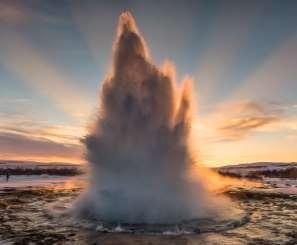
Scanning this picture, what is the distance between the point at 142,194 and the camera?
20.8 meters

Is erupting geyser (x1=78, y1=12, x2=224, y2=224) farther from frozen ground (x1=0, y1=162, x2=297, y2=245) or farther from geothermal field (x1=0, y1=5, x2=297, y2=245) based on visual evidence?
frozen ground (x1=0, y1=162, x2=297, y2=245)

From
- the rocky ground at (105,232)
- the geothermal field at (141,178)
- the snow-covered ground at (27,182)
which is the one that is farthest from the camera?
the snow-covered ground at (27,182)

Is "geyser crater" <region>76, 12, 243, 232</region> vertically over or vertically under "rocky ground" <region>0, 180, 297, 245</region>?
over

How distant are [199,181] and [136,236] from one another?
883 cm

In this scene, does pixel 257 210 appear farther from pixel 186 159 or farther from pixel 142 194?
pixel 142 194

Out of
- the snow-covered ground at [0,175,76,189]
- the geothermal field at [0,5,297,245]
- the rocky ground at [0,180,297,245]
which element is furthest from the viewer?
the snow-covered ground at [0,175,76,189]

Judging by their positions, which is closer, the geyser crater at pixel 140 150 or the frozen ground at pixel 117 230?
the frozen ground at pixel 117 230

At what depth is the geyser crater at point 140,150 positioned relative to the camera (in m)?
20.6

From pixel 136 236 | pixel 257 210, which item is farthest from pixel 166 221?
pixel 257 210

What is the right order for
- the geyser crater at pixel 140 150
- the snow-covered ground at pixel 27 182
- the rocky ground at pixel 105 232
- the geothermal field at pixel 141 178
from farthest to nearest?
1. the snow-covered ground at pixel 27 182
2. the geyser crater at pixel 140 150
3. the geothermal field at pixel 141 178
4. the rocky ground at pixel 105 232

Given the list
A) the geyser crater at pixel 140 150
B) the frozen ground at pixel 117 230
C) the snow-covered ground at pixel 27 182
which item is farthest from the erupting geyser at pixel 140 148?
the snow-covered ground at pixel 27 182

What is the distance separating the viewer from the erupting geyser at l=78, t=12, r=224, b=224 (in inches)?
819

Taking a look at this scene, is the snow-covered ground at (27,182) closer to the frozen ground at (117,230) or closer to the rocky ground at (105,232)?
the rocky ground at (105,232)

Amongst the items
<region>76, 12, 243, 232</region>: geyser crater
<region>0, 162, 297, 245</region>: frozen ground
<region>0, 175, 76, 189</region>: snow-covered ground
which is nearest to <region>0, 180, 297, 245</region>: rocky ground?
<region>0, 162, 297, 245</region>: frozen ground
